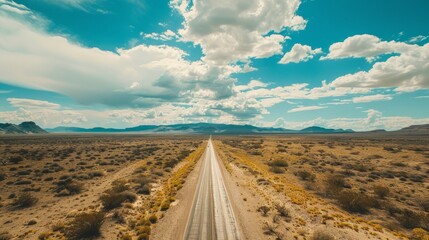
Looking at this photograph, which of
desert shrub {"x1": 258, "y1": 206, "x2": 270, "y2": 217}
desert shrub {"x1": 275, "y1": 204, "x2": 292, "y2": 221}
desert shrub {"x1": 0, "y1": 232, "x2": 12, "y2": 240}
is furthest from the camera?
desert shrub {"x1": 258, "y1": 206, "x2": 270, "y2": 217}

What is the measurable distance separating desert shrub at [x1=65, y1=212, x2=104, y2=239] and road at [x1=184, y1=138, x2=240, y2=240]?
7.14 m

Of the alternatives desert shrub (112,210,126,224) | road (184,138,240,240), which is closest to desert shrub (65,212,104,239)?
desert shrub (112,210,126,224)

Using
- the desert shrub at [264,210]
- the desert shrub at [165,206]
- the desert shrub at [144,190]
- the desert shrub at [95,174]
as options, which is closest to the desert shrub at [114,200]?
the desert shrub at [144,190]

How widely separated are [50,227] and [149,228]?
854cm

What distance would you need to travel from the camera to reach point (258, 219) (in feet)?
67.4

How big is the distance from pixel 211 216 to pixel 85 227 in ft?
33.7

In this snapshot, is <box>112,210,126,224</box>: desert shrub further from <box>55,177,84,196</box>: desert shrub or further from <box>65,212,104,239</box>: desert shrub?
<box>55,177,84,196</box>: desert shrub

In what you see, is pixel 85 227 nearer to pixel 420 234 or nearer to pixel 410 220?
pixel 420 234

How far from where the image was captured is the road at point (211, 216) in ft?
56.4

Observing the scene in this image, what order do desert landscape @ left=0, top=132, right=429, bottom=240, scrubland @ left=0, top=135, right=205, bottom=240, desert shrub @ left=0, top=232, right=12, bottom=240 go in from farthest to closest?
desert landscape @ left=0, top=132, right=429, bottom=240, scrubland @ left=0, top=135, right=205, bottom=240, desert shrub @ left=0, top=232, right=12, bottom=240

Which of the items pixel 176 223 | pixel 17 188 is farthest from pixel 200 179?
pixel 17 188

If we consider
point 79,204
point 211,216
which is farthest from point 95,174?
point 211,216

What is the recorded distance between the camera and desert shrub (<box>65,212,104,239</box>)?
16969mm

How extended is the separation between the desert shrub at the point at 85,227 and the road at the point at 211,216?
7143 millimetres
